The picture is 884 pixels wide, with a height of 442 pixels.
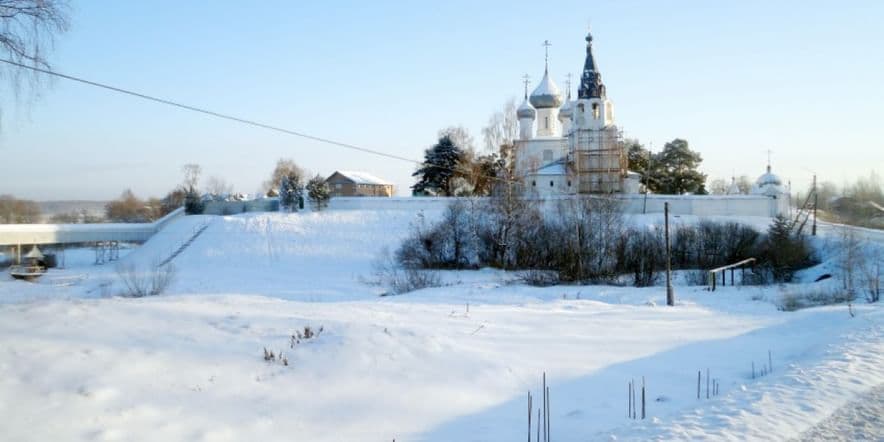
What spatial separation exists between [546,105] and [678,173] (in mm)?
13144

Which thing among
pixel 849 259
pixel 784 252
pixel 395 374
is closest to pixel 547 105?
pixel 784 252

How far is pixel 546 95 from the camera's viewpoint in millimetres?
51906

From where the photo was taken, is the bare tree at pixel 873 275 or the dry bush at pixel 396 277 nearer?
the bare tree at pixel 873 275

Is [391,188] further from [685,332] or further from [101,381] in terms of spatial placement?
[101,381]

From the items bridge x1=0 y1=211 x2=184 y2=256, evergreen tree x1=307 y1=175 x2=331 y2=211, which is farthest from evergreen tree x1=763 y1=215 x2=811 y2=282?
bridge x1=0 y1=211 x2=184 y2=256

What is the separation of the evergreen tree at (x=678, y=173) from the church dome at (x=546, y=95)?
433 inches

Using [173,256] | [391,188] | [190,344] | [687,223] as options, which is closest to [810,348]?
[190,344]

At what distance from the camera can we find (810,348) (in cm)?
1168

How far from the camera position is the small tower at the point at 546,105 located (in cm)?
5212

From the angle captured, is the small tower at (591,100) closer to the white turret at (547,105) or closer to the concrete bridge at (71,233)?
the white turret at (547,105)

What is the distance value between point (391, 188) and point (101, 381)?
60731mm

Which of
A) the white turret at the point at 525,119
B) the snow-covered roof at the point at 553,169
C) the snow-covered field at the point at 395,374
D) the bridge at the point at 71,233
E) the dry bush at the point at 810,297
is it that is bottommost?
the dry bush at the point at 810,297

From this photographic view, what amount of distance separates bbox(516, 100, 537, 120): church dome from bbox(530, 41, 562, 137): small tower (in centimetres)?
72

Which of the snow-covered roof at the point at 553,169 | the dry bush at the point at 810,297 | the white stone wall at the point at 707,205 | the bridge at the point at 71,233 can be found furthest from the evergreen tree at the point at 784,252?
the bridge at the point at 71,233
